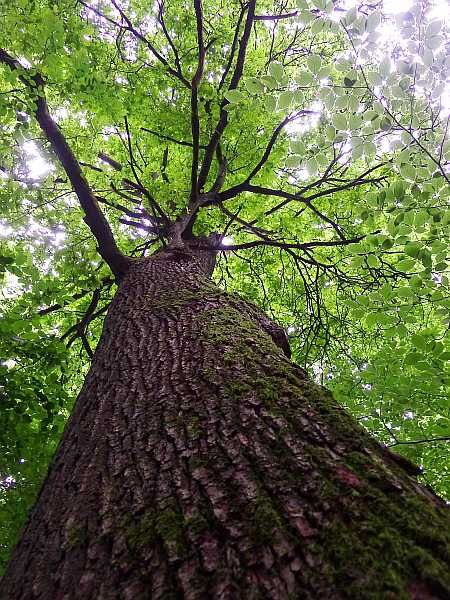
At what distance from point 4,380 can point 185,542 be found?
2890mm

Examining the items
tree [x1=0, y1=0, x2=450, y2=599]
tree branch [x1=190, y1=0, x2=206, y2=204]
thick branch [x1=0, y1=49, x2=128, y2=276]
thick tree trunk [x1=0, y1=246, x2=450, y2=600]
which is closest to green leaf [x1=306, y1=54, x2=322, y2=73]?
tree [x1=0, y1=0, x2=450, y2=599]

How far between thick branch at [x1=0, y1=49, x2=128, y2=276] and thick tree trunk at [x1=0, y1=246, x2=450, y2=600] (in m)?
2.52

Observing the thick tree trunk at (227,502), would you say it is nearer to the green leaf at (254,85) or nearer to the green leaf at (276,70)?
the green leaf at (254,85)

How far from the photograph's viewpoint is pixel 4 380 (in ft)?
11.2

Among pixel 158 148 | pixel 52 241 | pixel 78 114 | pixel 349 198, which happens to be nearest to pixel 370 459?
pixel 349 198

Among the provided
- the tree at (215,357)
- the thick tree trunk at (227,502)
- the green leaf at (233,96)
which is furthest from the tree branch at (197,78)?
the thick tree trunk at (227,502)

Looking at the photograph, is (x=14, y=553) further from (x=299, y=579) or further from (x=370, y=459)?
(x=370, y=459)

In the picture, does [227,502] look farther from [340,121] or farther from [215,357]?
[340,121]

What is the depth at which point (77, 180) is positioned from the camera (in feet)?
13.9

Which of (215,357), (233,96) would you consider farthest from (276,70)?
(215,357)

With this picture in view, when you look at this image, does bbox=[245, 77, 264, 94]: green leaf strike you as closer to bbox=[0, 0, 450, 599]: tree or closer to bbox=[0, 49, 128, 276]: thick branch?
bbox=[0, 0, 450, 599]: tree

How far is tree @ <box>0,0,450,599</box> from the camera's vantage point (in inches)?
40.1

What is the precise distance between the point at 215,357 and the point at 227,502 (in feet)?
3.12

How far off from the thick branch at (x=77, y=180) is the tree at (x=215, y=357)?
0.02 m
